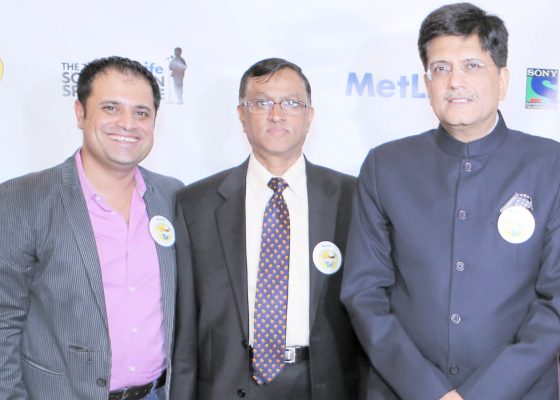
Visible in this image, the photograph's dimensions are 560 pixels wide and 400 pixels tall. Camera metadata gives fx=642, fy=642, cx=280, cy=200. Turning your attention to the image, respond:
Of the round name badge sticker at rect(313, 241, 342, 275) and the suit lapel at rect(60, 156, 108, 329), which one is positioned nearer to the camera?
the suit lapel at rect(60, 156, 108, 329)

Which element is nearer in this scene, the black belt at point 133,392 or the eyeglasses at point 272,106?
the black belt at point 133,392

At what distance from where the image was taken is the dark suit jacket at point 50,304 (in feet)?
7.07

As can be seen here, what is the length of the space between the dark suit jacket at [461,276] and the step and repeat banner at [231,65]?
146cm

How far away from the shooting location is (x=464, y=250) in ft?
6.26

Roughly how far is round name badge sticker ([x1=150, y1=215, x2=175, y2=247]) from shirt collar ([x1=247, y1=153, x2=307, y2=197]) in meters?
0.35

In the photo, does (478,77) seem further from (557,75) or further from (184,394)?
(557,75)

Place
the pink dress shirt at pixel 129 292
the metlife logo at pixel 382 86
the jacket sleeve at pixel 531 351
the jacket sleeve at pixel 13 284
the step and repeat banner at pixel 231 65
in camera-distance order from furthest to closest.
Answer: the metlife logo at pixel 382 86
the step and repeat banner at pixel 231 65
the pink dress shirt at pixel 129 292
the jacket sleeve at pixel 13 284
the jacket sleeve at pixel 531 351

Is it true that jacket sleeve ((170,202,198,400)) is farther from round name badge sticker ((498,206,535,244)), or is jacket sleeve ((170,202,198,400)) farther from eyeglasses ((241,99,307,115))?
round name badge sticker ((498,206,535,244))

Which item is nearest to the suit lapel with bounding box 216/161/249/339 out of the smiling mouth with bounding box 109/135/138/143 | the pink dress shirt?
the pink dress shirt

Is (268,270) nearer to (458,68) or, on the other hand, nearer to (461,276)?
(461,276)

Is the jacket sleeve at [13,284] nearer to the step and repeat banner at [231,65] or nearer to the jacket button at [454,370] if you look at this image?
the step and repeat banner at [231,65]

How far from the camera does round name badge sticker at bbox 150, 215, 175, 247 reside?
2412 mm

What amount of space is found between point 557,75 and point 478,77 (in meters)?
1.91

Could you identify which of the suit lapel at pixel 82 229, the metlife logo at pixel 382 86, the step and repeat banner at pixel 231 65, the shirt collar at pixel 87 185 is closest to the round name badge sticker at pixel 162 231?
the shirt collar at pixel 87 185
